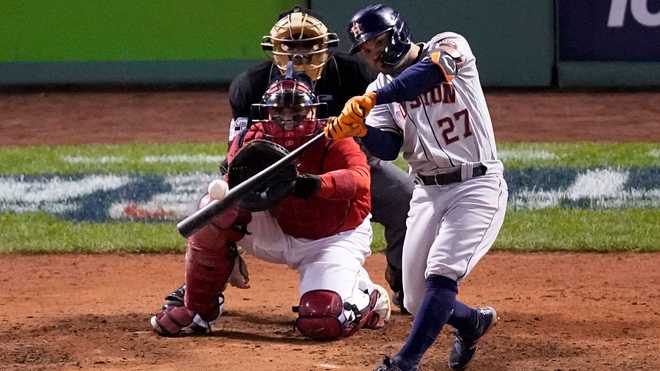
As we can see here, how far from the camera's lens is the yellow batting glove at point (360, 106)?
5.92 metres

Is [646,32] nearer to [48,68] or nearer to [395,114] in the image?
[48,68]

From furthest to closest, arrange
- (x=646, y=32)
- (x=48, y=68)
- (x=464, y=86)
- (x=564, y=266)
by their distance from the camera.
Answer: (x=48, y=68) < (x=646, y=32) < (x=564, y=266) < (x=464, y=86)

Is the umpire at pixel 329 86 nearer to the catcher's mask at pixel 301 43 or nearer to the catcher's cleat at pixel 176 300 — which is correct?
the catcher's mask at pixel 301 43

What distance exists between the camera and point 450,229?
608cm

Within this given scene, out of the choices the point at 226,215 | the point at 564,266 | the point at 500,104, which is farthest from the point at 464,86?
the point at 500,104

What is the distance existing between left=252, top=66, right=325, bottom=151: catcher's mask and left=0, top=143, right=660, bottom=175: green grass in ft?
18.4

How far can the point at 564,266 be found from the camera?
356 inches

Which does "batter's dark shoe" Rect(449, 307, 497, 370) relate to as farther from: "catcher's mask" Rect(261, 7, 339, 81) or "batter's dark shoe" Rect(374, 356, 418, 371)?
"catcher's mask" Rect(261, 7, 339, 81)

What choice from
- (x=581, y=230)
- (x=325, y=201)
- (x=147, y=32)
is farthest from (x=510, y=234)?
(x=147, y=32)

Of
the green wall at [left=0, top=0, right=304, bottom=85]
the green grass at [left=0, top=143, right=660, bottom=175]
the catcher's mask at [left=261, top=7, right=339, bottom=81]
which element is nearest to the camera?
the catcher's mask at [left=261, top=7, right=339, bottom=81]

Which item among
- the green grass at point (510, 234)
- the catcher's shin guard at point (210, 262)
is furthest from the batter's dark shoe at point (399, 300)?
the green grass at point (510, 234)

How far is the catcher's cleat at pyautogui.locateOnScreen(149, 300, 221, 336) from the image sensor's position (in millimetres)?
7004

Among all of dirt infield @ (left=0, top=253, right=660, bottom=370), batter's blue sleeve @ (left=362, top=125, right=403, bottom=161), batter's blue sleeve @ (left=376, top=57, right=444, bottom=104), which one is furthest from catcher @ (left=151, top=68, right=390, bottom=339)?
batter's blue sleeve @ (left=376, top=57, right=444, bottom=104)

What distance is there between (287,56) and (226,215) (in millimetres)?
1045
